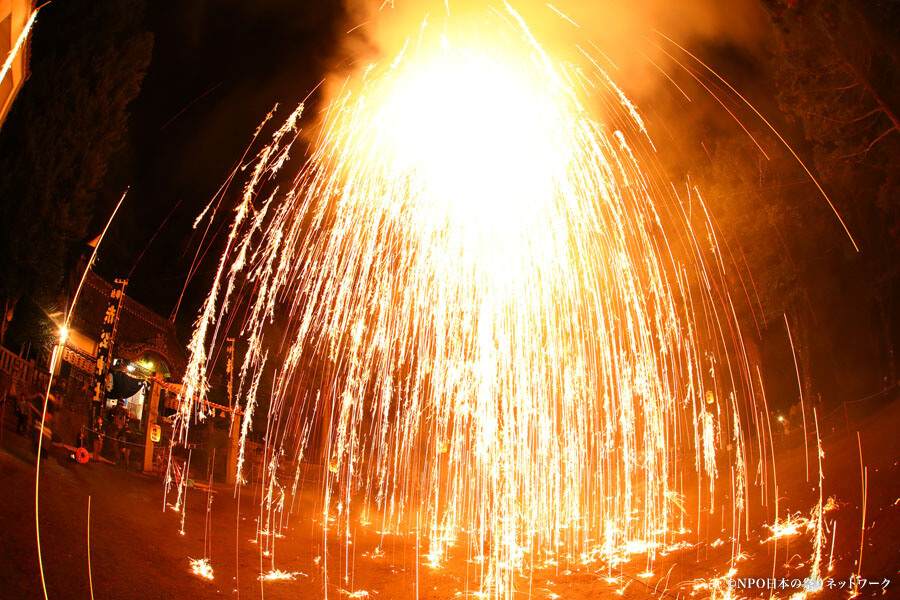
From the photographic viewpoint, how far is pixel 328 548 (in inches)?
532

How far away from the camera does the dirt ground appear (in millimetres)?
7711

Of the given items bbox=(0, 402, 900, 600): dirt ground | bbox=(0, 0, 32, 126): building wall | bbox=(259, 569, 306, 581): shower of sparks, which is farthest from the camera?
bbox=(259, 569, 306, 581): shower of sparks

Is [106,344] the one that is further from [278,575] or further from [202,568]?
[278,575]

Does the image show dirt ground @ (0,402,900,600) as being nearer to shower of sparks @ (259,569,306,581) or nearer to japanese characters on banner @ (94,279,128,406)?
shower of sparks @ (259,569,306,581)

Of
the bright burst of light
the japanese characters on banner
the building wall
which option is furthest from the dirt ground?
the building wall

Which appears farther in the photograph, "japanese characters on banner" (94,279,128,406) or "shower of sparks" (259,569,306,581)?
"japanese characters on banner" (94,279,128,406)

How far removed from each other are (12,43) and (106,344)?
9749mm

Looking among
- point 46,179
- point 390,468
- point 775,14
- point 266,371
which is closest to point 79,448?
point 46,179

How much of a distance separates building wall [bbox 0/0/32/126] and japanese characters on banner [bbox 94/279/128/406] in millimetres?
9143

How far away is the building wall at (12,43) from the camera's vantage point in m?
5.35

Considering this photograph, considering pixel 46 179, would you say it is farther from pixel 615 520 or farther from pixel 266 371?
pixel 615 520

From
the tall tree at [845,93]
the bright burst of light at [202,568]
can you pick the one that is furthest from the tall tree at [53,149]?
the tall tree at [845,93]

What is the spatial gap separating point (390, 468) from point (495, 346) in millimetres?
15035

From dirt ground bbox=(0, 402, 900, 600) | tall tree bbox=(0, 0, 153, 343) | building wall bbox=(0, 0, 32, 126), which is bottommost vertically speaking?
dirt ground bbox=(0, 402, 900, 600)
